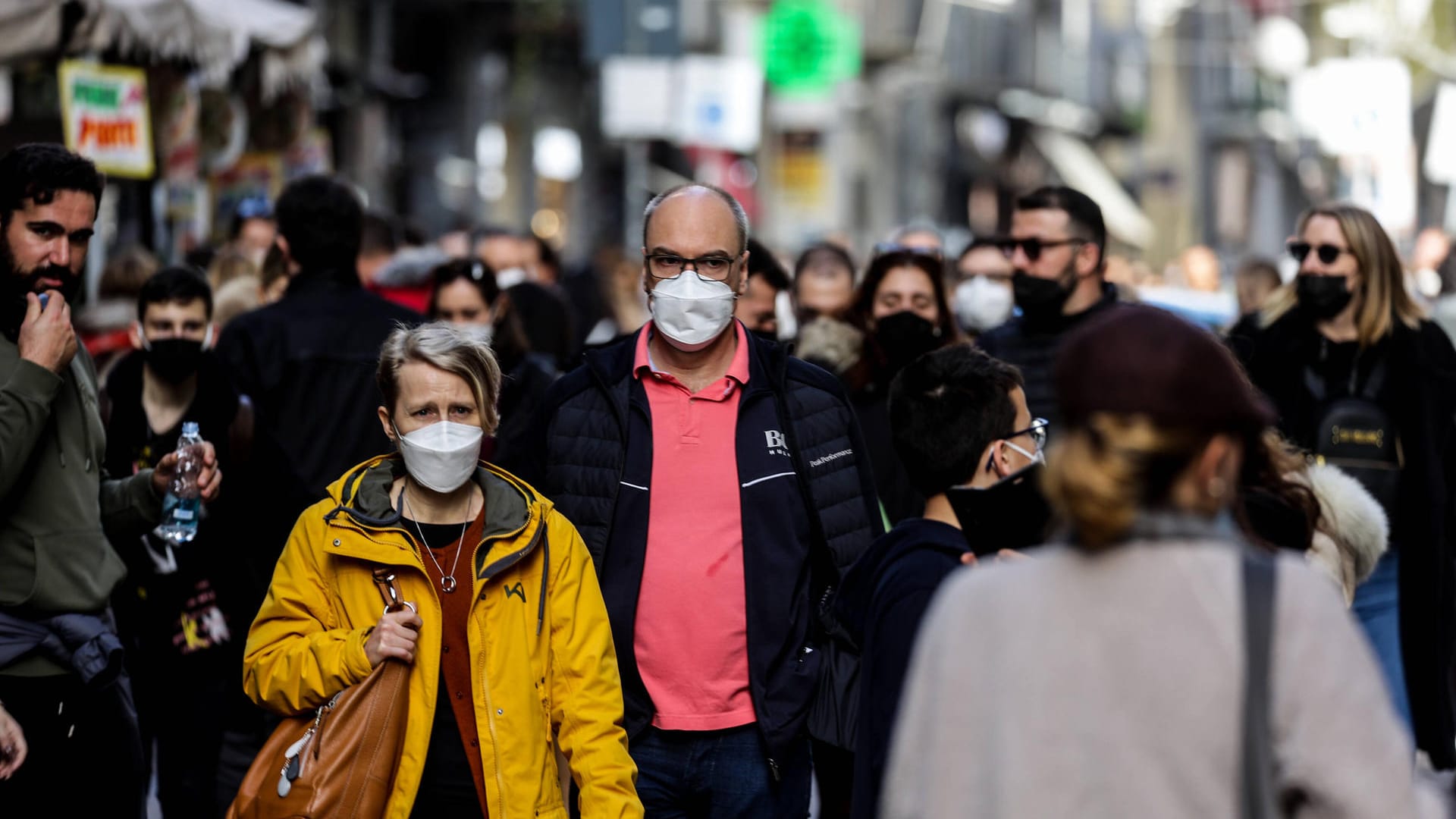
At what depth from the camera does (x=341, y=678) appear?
403 cm

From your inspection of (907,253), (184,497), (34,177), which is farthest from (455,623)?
(907,253)

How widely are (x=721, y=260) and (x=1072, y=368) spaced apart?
7.07 feet

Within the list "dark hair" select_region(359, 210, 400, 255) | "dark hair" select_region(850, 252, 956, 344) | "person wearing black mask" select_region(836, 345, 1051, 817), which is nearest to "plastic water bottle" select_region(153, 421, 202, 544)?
"person wearing black mask" select_region(836, 345, 1051, 817)

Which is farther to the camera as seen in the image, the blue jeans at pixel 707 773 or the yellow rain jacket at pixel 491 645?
the blue jeans at pixel 707 773

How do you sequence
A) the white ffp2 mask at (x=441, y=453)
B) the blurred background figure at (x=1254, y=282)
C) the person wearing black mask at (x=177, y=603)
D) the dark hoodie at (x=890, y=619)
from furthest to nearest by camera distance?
the blurred background figure at (x=1254, y=282) < the person wearing black mask at (x=177, y=603) < the white ffp2 mask at (x=441, y=453) < the dark hoodie at (x=890, y=619)

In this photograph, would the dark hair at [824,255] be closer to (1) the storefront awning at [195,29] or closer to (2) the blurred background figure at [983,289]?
(2) the blurred background figure at [983,289]

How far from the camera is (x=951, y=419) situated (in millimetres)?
3822

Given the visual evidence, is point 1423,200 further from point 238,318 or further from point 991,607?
Result: point 991,607

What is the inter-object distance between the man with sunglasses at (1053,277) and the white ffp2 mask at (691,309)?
187cm

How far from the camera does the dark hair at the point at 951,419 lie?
3.81 meters

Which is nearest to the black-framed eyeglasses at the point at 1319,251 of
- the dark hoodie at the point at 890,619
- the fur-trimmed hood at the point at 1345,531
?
the fur-trimmed hood at the point at 1345,531

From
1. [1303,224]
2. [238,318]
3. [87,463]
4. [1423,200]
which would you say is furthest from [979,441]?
[1423,200]

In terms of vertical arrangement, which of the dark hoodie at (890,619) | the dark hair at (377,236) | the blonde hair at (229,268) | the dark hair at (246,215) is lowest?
the dark hoodie at (890,619)

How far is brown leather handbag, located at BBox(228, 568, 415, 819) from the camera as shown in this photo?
3.95 m
